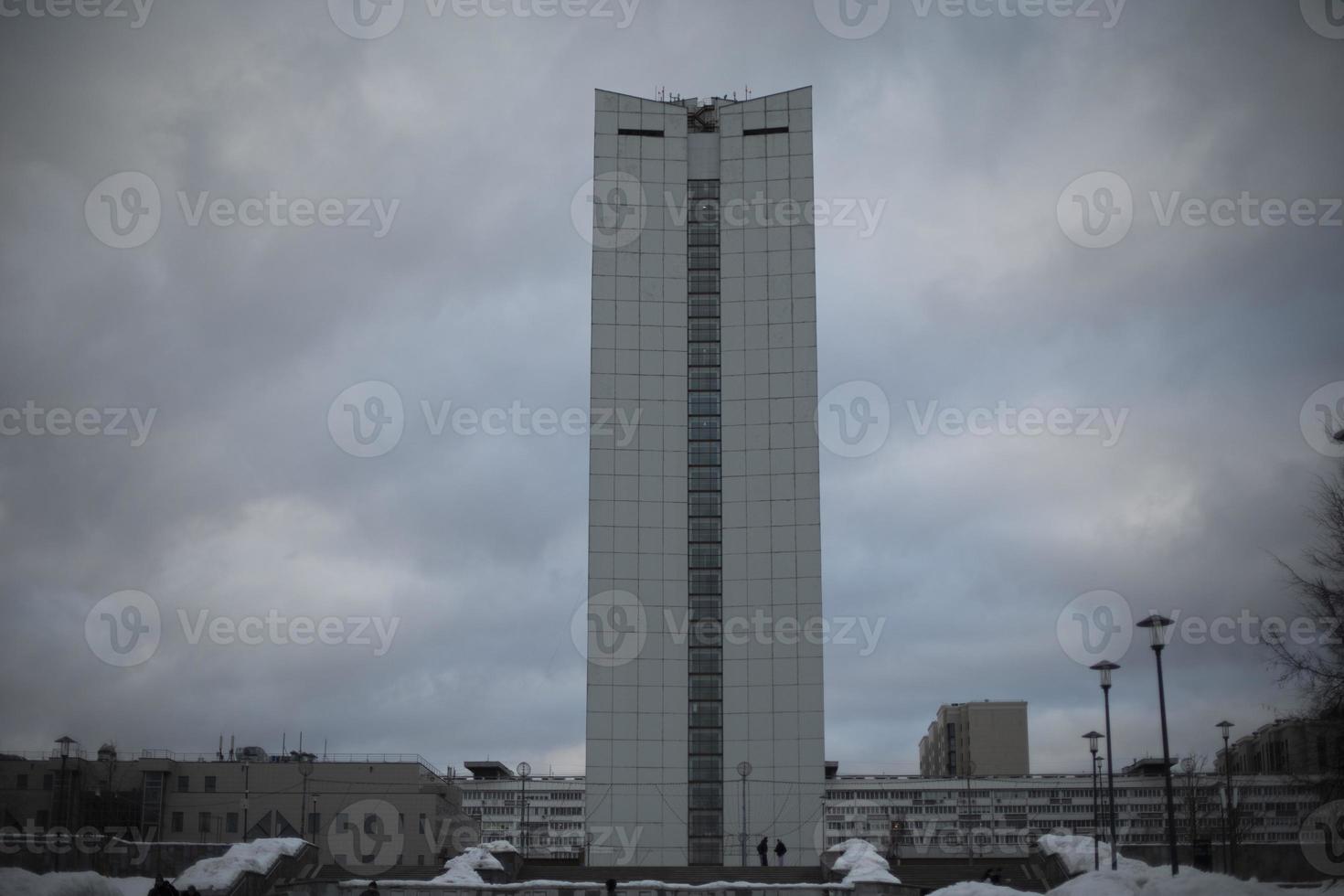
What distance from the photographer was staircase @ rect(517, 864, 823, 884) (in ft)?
159

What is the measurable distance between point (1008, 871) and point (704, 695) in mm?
27720

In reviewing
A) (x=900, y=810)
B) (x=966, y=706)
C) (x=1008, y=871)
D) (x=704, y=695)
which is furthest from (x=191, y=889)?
(x=966, y=706)

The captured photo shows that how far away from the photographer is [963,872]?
49125mm

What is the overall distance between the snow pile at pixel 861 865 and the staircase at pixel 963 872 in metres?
1.07

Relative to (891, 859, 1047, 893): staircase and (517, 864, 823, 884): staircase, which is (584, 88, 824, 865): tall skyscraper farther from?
(891, 859, 1047, 893): staircase

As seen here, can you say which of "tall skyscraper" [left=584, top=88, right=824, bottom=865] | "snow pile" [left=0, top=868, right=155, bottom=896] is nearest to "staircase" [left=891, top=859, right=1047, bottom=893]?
"tall skyscraper" [left=584, top=88, right=824, bottom=865]

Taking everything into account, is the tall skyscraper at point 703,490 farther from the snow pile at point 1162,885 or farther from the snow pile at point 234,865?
the snow pile at point 1162,885

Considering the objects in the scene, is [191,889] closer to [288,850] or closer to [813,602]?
[288,850]

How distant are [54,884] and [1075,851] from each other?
30874mm

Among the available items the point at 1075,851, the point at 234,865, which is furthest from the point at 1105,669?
the point at 234,865

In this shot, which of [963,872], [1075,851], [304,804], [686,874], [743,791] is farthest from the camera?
[304,804]

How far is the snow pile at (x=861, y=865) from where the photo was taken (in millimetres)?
41156

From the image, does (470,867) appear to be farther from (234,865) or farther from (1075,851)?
(1075,851)

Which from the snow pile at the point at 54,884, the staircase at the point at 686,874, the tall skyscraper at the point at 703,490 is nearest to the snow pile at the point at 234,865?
the snow pile at the point at 54,884
